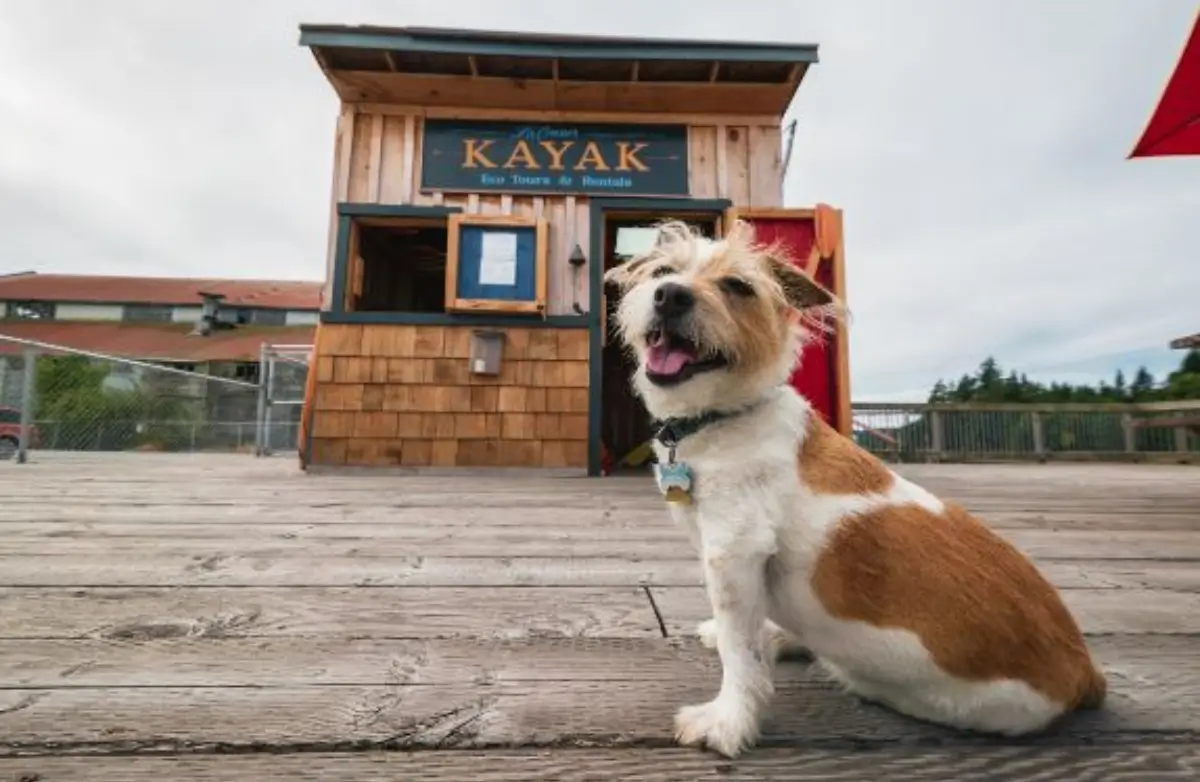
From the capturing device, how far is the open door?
219 inches

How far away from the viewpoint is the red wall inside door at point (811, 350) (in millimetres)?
5602

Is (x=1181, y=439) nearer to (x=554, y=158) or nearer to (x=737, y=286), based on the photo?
(x=554, y=158)

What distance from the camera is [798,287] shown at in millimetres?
1576

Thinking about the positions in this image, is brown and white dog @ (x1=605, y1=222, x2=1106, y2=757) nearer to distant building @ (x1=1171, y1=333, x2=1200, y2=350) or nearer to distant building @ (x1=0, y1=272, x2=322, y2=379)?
distant building @ (x1=1171, y1=333, x2=1200, y2=350)

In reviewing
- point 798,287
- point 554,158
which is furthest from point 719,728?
point 554,158

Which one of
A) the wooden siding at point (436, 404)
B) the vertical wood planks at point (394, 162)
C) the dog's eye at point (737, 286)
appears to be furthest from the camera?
the vertical wood planks at point (394, 162)

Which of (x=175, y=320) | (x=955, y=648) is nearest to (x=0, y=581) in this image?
(x=955, y=648)

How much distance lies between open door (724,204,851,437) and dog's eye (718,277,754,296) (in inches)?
172

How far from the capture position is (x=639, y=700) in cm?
117

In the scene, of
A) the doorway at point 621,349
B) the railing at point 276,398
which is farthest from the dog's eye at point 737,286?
the railing at point 276,398

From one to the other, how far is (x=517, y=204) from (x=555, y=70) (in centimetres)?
142

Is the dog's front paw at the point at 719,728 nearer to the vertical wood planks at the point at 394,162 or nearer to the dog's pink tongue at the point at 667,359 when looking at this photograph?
the dog's pink tongue at the point at 667,359

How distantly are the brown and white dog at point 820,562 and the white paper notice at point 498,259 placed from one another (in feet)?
16.3

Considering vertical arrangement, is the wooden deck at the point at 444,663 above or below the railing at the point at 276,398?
below
